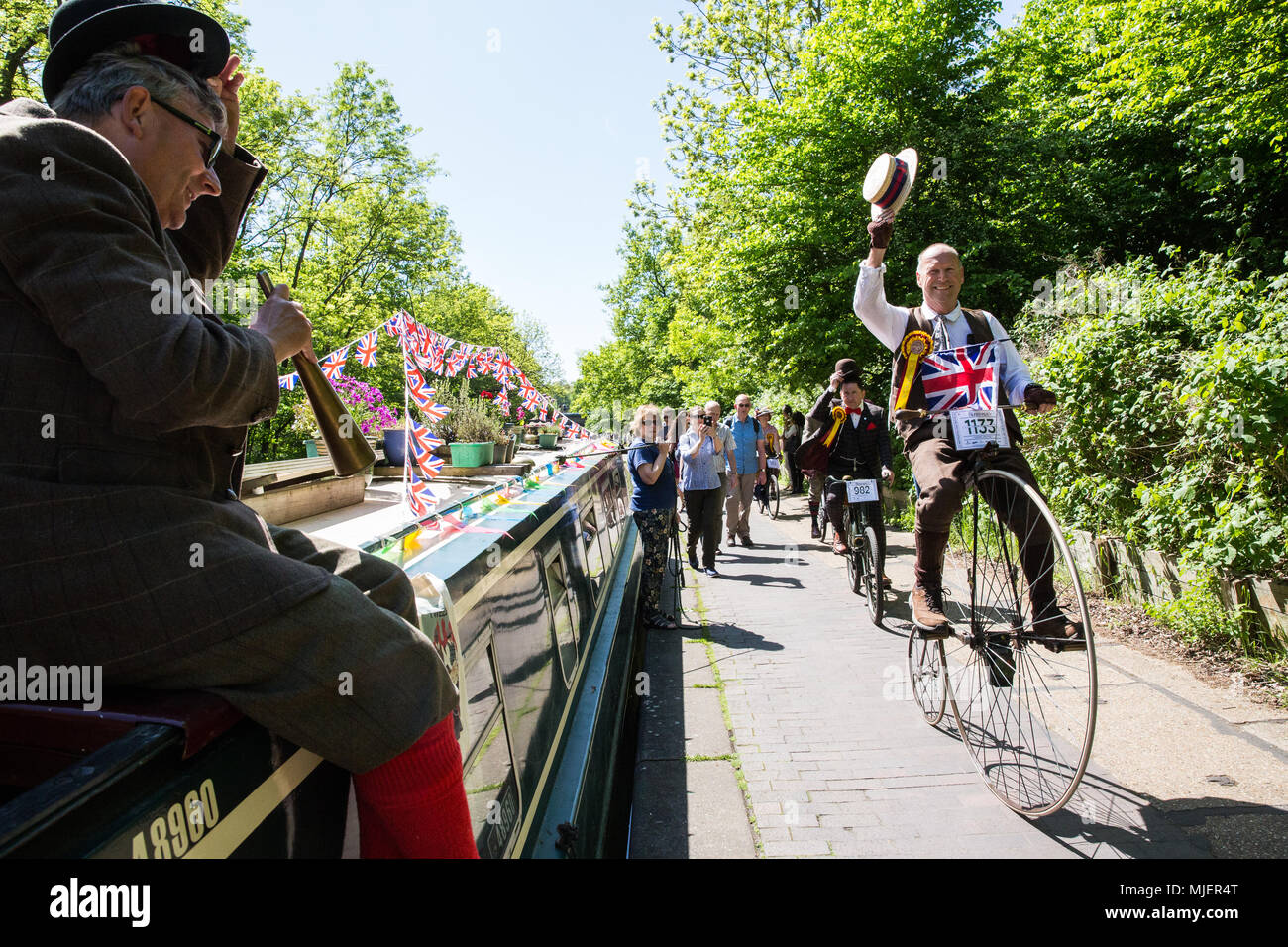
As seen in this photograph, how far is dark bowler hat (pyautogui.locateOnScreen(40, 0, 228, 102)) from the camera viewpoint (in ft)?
4.86

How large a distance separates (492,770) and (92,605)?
1.19 meters

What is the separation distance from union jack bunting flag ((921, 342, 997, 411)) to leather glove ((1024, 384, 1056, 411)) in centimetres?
14

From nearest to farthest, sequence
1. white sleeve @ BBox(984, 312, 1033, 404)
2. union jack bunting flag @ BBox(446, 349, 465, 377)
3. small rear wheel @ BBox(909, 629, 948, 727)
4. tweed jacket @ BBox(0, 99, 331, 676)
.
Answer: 1. tweed jacket @ BBox(0, 99, 331, 676)
2. white sleeve @ BBox(984, 312, 1033, 404)
3. small rear wheel @ BBox(909, 629, 948, 727)
4. union jack bunting flag @ BBox(446, 349, 465, 377)

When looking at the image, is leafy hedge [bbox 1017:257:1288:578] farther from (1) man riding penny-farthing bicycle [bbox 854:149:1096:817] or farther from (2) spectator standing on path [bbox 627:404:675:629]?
(2) spectator standing on path [bbox 627:404:675:629]

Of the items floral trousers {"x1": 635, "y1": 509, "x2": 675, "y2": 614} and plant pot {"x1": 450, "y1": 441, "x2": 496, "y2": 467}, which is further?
plant pot {"x1": 450, "y1": 441, "x2": 496, "y2": 467}

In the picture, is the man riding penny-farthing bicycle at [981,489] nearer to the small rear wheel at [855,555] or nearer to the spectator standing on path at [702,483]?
the small rear wheel at [855,555]

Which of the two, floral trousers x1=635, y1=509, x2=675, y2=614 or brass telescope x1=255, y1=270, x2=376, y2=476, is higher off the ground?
brass telescope x1=255, y1=270, x2=376, y2=476

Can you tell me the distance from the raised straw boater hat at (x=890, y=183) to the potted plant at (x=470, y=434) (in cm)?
1239

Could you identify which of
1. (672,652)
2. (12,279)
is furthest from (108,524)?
(672,652)

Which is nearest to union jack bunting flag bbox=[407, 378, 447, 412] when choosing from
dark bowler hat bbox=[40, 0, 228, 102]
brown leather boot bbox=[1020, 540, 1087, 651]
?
brown leather boot bbox=[1020, 540, 1087, 651]

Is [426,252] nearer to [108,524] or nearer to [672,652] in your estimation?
[672,652]

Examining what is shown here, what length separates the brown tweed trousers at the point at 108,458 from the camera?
1144 mm

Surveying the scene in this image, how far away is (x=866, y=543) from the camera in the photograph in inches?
291

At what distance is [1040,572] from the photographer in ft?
11.2
